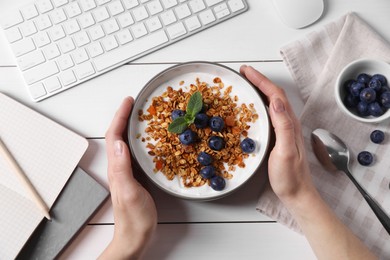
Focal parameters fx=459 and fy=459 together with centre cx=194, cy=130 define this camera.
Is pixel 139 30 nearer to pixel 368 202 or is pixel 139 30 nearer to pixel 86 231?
pixel 86 231

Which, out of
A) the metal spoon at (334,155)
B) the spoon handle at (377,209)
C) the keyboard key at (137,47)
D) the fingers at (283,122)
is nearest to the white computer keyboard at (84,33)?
the keyboard key at (137,47)

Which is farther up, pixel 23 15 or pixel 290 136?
pixel 23 15

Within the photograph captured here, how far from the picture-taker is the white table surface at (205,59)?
0.88m

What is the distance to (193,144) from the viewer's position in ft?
2.69

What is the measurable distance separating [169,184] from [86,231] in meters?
0.20

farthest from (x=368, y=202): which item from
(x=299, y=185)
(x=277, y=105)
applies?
(x=277, y=105)

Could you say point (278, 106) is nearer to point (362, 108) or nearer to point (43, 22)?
point (362, 108)

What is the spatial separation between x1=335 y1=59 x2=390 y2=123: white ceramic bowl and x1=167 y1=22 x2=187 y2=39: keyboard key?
1.02 ft

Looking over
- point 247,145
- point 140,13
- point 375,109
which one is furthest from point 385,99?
point 140,13

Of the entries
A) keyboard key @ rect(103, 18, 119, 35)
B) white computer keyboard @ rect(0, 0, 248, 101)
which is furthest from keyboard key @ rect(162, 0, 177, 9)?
keyboard key @ rect(103, 18, 119, 35)

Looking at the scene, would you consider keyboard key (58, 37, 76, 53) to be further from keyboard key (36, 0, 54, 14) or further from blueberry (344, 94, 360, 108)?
blueberry (344, 94, 360, 108)

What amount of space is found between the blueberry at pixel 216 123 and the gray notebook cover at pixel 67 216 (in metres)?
0.24

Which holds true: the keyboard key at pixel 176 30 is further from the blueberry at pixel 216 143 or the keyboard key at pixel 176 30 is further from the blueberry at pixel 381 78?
the blueberry at pixel 381 78

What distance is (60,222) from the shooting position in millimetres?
862
